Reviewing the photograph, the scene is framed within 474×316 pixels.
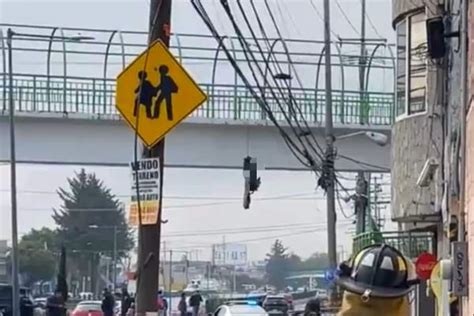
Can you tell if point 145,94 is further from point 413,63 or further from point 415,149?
point 413,63

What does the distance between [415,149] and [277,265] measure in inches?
3646

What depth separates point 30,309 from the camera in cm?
3494

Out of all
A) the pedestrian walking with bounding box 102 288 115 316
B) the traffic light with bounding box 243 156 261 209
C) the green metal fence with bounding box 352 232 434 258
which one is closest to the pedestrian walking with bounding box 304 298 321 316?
the traffic light with bounding box 243 156 261 209

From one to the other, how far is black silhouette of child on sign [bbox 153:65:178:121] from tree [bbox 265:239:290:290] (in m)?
99.9

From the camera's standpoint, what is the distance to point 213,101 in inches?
1303

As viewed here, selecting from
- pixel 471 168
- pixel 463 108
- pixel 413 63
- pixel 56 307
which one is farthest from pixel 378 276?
pixel 56 307

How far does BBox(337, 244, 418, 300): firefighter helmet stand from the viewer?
7277 millimetres

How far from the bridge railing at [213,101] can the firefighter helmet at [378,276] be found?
24.4 meters

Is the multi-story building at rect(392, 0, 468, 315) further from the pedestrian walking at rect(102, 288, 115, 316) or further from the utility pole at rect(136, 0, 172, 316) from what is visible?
the pedestrian walking at rect(102, 288, 115, 316)

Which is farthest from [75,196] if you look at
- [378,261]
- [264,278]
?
[378,261]

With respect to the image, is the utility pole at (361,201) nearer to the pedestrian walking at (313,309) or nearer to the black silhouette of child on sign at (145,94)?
the pedestrian walking at (313,309)

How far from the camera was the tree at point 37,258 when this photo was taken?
3756 inches

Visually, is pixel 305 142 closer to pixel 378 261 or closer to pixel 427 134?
pixel 427 134

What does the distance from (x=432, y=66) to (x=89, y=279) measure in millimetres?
92489
